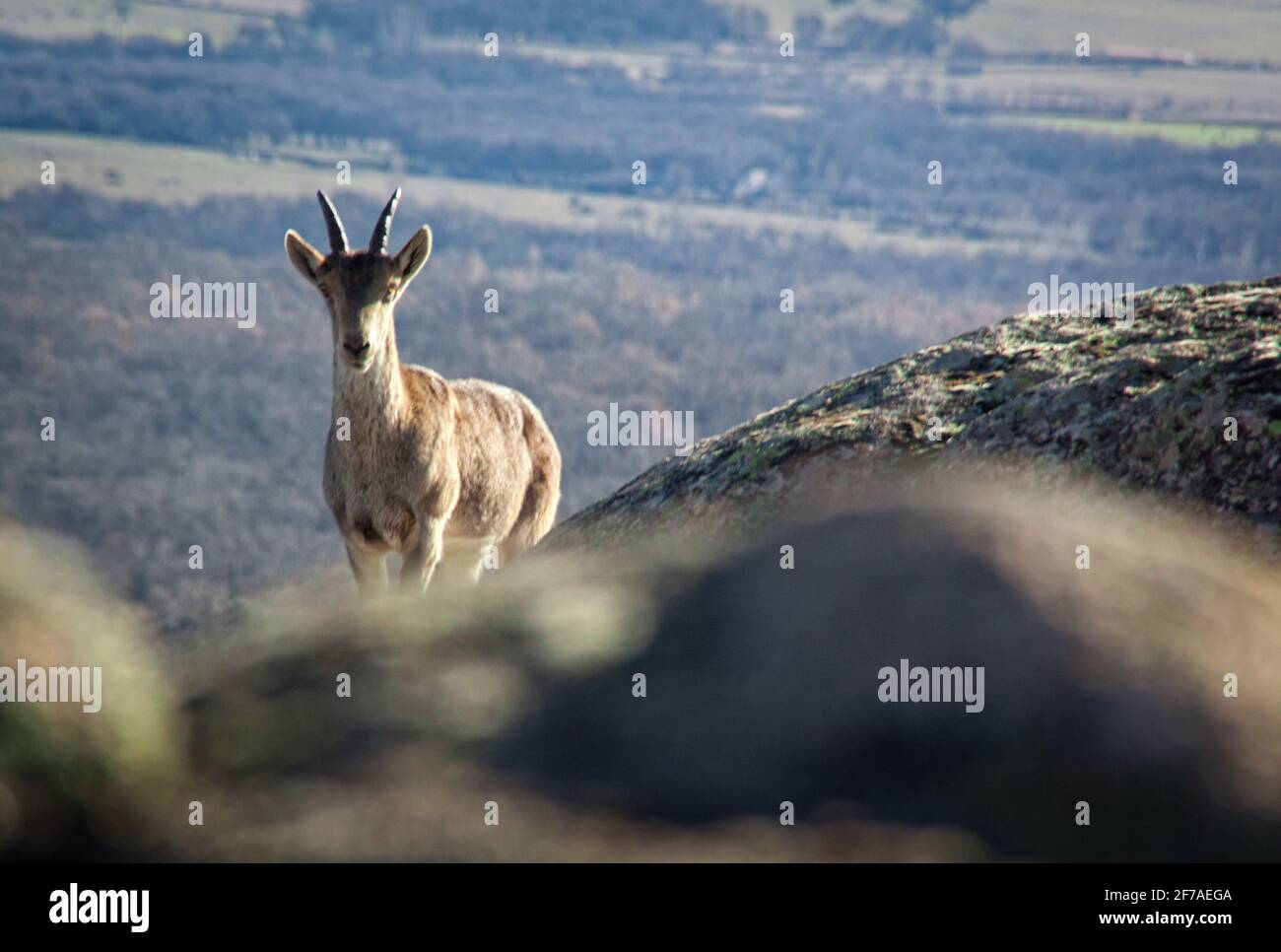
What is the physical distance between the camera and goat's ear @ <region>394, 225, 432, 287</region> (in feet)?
47.2

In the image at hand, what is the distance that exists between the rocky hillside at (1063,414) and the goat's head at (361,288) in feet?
8.19

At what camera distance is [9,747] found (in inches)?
143

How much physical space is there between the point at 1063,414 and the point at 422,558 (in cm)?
613

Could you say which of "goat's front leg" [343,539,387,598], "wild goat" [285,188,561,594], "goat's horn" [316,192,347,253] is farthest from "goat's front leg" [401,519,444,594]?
"goat's horn" [316,192,347,253]

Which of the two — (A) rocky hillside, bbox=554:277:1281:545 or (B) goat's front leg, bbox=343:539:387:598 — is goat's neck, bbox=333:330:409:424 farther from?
(A) rocky hillside, bbox=554:277:1281:545

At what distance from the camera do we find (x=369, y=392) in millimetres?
14000

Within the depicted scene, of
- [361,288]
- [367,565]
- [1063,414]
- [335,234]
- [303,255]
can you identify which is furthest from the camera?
[303,255]

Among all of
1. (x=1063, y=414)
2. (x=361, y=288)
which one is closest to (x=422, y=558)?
(x=361, y=288)

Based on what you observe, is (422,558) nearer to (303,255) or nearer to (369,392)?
(369,392)

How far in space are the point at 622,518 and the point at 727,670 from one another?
270 inches

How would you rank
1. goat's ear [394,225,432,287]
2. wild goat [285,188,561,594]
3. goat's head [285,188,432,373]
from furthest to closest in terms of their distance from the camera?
goat's ear [394,225,432,287]
wild goat [285,188,561,594]
goat's head [285,188,432,373]

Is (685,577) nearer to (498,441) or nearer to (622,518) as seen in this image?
(622,518)

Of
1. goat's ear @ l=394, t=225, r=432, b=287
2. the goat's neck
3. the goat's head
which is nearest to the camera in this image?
the goat's head

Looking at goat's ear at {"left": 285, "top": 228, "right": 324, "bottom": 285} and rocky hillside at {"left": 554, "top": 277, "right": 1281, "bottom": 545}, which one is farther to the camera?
goat's ear at {"left": 285, "top": 228, "right": 324, "bottom": 285}
